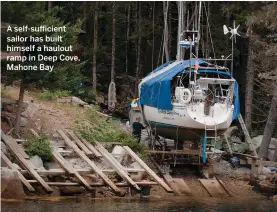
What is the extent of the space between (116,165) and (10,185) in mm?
4023

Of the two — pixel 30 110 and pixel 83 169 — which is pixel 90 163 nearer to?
pixel 83 169

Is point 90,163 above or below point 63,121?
below

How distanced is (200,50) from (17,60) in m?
15.1

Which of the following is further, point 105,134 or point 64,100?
point 64,100

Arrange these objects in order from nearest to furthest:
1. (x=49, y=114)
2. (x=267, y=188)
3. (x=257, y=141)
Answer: (x=267, y=188) → (x=49, y=114) → (x=257, y=141)

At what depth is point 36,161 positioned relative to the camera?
2123 centimetres

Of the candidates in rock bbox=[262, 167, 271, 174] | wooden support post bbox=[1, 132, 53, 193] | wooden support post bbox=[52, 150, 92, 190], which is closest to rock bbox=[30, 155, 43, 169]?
wooden support post bbox=[52, 150, 92, 190]

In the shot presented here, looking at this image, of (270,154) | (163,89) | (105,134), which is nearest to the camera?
(105,134)

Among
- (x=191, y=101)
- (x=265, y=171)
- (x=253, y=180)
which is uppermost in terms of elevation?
(x=191, y=101)

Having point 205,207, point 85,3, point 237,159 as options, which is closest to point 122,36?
point 85,3

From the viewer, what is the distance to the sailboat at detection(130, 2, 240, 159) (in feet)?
82.3

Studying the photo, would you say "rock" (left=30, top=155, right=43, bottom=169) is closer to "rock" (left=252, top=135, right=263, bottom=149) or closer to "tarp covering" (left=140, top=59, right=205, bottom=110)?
"tarp covering" (left=140, top=59, right=205, bottom=110)

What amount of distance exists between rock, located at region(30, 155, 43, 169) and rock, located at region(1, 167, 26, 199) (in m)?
2.02

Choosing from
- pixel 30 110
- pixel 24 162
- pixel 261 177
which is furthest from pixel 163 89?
pixel 24 162
